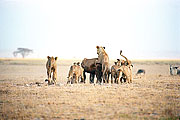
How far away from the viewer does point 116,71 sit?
17531 millimetres

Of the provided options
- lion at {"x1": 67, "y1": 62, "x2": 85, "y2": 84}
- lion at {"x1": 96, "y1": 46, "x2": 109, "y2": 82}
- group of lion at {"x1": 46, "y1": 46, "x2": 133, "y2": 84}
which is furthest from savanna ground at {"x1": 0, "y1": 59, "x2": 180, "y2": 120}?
lion at {"x1": 96, "y1": 46, "x2": 109, "y2": 82}

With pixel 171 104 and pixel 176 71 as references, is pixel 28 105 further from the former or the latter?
pixel 176 71

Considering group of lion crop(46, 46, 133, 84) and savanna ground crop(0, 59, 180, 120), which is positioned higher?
group of lion crop(46, 46, 133, 84)

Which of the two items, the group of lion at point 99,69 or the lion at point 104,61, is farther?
the lion at point 104,61

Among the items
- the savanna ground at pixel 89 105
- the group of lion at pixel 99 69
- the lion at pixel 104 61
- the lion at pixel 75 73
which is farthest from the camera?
the lion at pixel 104 61

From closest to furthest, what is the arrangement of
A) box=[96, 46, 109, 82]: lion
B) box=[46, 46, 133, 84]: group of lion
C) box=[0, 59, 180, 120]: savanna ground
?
box=[0, 59, 180, 120]: savanna ground → box=[46, 46, 133, 84]: group of lion → box=[96, 46, 109, 82]: lion

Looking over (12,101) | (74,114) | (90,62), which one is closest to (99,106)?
(74,114)

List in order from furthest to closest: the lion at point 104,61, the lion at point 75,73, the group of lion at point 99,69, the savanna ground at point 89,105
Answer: the lion at point 104,61 → the lion at point 75,73 → the group of lion at point 99,69 → the savanna ground at point 89,105

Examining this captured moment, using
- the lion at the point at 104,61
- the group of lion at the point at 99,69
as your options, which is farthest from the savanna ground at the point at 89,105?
the lion at the point at 104,61

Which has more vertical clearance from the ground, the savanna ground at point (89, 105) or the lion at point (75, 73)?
the lion at point (75, 73)

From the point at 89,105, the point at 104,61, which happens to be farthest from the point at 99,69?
the point at 89,105

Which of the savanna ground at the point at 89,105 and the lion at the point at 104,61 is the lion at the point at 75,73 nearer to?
the lion at the point at 104,61

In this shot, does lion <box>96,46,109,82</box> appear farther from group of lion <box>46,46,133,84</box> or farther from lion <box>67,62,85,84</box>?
lion <box>67,62,85,84</box>

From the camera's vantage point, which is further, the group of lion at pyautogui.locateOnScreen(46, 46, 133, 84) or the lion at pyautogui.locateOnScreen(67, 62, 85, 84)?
the lion at pyautogui.locateOnScreen(67, 62, 85, 84)
